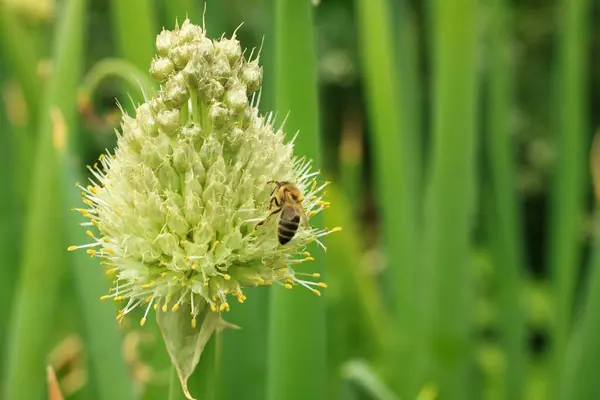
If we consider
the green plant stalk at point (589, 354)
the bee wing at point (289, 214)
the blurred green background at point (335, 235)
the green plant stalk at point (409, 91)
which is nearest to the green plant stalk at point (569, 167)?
the blurred green background at point (335, 235)

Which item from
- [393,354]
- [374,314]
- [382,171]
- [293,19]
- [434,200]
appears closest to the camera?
[293,19]

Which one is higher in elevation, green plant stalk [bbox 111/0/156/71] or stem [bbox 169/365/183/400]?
green plant stalk [bbox 111/0/156/71]

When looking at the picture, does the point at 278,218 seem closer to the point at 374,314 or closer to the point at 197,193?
the point at 197,193

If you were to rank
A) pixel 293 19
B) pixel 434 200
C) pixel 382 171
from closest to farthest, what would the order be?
pixel 293 19
pixel 434 200
pixel 382 171

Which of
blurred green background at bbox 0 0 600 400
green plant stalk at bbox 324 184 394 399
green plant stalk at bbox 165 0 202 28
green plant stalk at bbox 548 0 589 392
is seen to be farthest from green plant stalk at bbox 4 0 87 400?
green plant stalk at bbox 548 0 589 392

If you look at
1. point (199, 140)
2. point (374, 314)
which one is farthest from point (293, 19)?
point (374, 314)

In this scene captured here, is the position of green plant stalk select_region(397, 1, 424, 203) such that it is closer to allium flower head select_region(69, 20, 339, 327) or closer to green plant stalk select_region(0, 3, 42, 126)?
green plant stalk select_region(0, 3, 42, 126)
